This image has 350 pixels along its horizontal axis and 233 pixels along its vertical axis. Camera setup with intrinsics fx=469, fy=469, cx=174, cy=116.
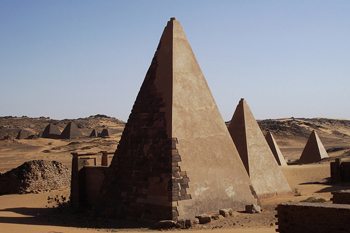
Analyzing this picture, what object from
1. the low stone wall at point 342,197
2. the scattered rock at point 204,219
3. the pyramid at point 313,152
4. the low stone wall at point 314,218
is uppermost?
the pyramid at point 313,152

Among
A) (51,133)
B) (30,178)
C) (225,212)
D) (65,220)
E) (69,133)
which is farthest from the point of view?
(51,133)

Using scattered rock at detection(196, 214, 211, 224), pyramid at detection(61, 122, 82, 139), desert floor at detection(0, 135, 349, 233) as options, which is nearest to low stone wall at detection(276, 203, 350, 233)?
desert floor at detection(0, 135, 349, 233)

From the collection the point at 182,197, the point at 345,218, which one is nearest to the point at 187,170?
the point at 182,197

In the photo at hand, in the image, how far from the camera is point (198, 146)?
43.5 feet

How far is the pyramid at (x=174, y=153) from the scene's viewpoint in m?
12.3

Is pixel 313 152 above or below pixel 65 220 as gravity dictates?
above

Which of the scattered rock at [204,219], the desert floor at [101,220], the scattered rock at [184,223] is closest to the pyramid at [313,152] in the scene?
the desert floor at [101,220]

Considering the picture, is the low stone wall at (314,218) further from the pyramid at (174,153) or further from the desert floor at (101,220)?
the pyramid at (174,153)

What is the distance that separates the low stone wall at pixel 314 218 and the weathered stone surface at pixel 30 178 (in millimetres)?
14301

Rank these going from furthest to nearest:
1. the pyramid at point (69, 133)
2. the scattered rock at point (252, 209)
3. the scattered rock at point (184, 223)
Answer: the pyramid at point (69, 133) < the scattered rock at point (252, 209) < the scattered rock at point (184, 223)

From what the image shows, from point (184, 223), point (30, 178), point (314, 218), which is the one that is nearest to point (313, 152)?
point (30, 178)

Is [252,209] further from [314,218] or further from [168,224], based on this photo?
[314,218]

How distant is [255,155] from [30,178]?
984cm

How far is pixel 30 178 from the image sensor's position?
2036 cm
